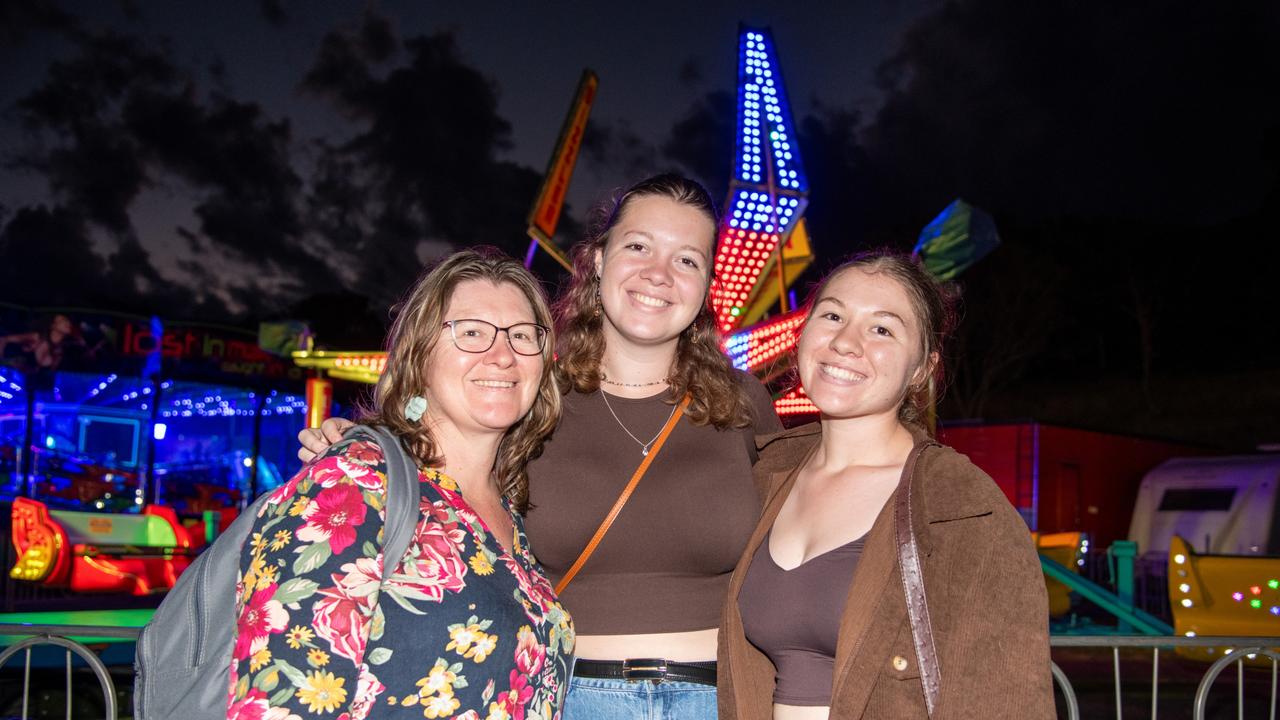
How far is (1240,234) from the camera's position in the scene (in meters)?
36.1

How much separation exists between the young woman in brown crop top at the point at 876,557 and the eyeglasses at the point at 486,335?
78cm

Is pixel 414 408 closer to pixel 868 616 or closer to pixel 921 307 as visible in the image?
pixel 868 616

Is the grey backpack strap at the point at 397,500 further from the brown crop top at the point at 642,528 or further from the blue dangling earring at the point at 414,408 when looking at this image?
the brown crop top at the point at 642,528

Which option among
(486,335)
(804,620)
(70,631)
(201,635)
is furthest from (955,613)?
(70,631)

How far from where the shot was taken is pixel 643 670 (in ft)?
8.51

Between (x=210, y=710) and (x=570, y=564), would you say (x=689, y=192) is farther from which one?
(x=210, y=710)

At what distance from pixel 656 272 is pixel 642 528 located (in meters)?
0.82

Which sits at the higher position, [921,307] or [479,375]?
[921,307]

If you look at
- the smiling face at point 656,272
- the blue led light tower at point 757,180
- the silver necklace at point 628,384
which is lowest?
the silver necklace at point 628,384

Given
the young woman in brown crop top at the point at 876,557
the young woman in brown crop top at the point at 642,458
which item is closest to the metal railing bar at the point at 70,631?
the young woman in brown crop top at the point at 642,458

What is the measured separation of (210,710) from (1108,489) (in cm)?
1849

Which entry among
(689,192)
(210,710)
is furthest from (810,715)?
(689,192)

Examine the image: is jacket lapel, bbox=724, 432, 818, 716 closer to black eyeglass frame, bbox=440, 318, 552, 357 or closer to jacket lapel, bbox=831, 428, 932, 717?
jacket lapel, bbox=831, 428, 932, 717

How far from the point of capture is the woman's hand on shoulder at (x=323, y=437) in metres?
2.29
